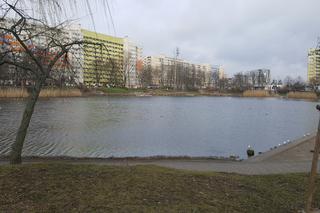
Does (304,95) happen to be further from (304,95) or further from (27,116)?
(27,116)

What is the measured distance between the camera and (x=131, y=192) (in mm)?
4984

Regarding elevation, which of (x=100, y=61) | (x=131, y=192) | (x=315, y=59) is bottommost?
(x=131, y=192)

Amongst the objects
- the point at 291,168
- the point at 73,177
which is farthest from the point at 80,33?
the point at 291,168

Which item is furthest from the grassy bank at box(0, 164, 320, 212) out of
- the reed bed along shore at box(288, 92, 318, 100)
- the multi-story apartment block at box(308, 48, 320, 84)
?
the reed bed along shore at box(288, 92, 318, 100)

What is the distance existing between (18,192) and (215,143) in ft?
62.4

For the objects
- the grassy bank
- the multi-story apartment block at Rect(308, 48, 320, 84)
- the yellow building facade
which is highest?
the multi-story apartment block at Rect(308, 48, 320, 84)

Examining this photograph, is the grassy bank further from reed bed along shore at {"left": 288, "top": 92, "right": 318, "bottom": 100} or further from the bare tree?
reed bed along shore at {"left": 288, "top": 92, "right": 318, "bottom": 100}

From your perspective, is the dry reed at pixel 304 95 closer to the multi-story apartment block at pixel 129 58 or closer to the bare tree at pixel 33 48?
the multi-story apartment block at pixel 129 58

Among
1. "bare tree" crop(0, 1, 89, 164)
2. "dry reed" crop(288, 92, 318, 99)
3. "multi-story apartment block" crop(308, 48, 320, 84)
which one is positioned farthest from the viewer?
"dry reed" crop(288, 92, 318, 99)

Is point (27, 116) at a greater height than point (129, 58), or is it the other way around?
point (129, 58)

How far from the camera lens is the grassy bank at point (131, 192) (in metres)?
4.43

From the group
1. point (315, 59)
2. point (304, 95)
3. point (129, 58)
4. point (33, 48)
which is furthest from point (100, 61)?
point (304, 95)

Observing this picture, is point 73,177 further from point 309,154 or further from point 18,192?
point 309,154

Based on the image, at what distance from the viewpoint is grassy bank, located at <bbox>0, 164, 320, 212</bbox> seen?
4.43 m
